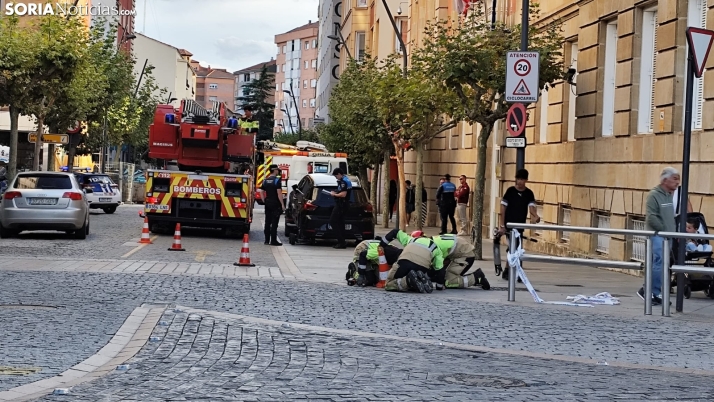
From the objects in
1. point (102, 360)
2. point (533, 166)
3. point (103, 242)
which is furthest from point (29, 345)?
point (533, 166)

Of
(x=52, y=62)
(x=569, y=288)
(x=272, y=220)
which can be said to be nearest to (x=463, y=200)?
(x=272, y=220)

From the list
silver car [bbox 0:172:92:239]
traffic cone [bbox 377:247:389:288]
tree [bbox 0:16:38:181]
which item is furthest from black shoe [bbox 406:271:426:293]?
tree [bbox 0:16:38:181]

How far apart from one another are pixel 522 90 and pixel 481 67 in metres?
4.48

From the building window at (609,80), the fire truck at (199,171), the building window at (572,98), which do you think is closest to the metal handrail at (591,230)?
the building window at (609,80)

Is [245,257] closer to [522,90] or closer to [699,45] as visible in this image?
[522,90]

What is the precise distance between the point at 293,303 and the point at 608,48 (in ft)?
41.5

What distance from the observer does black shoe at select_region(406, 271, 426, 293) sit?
53.2 feet

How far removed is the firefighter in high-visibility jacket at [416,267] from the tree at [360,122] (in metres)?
19.6

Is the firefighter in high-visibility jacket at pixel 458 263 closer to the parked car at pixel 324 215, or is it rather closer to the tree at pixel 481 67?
the tree at pixel 481 67

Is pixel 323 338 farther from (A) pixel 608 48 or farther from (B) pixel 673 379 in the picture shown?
(A) pixel 608 48

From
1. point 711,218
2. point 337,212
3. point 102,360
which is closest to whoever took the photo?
point 102,360

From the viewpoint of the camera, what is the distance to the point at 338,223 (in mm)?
28641

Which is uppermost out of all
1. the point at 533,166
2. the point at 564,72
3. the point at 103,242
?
the point at 564,72

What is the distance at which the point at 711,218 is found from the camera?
59.6 ft
